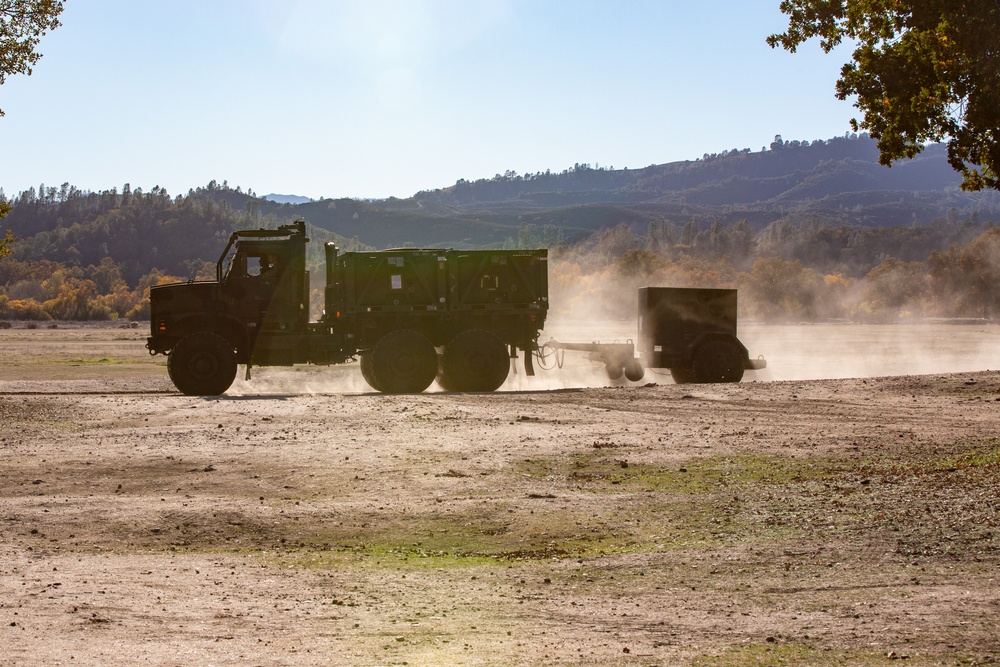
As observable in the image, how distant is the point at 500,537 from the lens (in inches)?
468

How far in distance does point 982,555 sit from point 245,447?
36.9 ft

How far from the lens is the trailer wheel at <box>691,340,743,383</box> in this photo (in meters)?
29.5

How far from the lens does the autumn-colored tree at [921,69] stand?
1459 centimetres

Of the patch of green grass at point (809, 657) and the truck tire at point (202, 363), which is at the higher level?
the truck tire at point (202, 363)

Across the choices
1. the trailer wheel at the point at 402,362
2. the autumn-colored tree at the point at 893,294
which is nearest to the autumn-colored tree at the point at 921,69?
the trailer wheel at the point at 402,362

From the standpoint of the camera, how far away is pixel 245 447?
17.7 meters

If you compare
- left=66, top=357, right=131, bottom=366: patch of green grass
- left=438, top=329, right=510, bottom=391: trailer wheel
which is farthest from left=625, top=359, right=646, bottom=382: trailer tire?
left=66, top=357, right=131, bottom=366: patch of green grass

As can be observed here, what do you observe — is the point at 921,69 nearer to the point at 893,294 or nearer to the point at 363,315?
the point at 363,315

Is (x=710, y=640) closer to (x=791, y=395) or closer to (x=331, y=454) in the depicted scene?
(x=331, y=454)

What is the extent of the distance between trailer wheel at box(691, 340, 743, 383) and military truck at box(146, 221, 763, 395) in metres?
0.12

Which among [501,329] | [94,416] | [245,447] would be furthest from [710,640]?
[501,329]

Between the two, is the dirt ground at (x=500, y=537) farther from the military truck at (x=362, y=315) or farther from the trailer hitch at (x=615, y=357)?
the trailer hitch at (x=615, y=357)

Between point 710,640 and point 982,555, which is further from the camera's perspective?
point 982,555

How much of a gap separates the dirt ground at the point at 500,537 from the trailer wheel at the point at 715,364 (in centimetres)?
727
